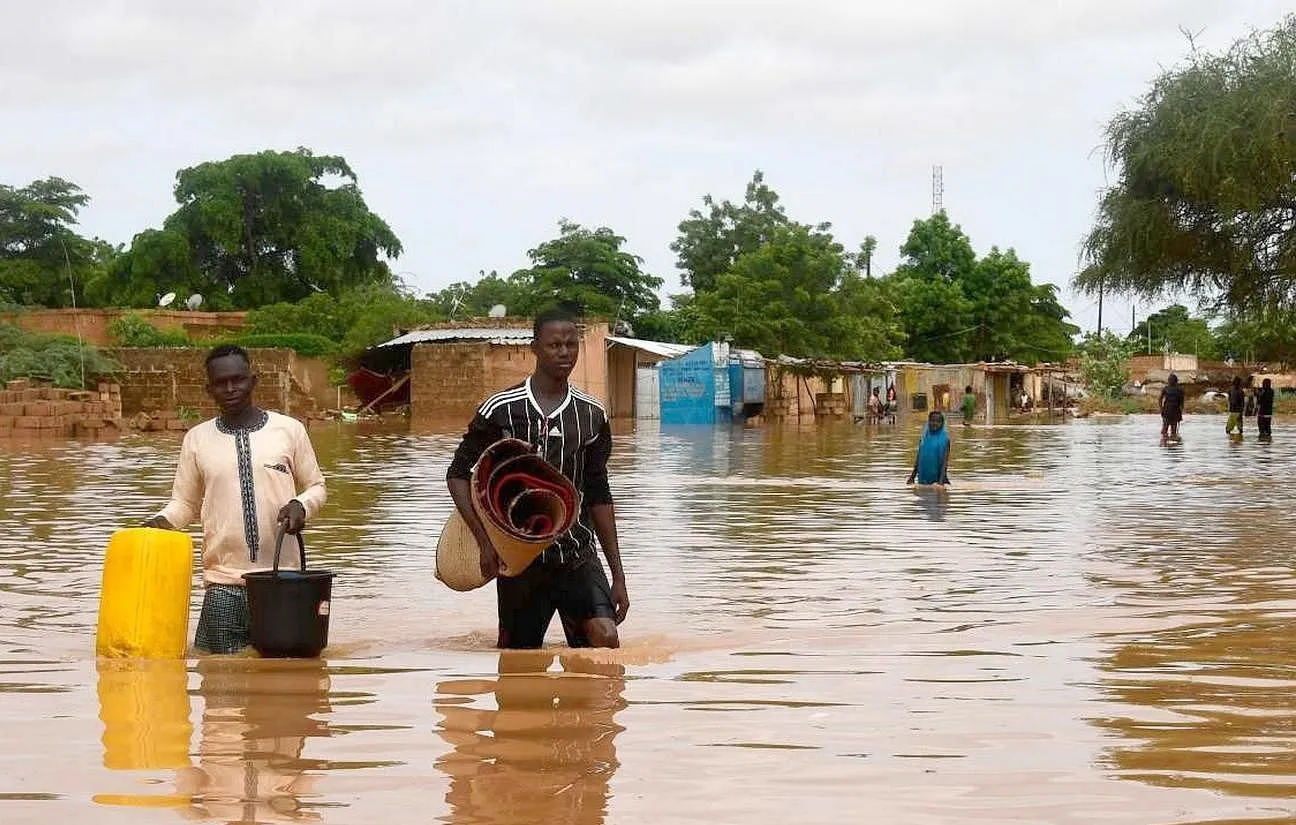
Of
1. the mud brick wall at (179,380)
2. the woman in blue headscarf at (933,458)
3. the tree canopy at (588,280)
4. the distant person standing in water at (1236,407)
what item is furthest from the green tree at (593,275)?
the woman in blue headscarf at (933,458)

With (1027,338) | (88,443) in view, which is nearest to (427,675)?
(88,443)

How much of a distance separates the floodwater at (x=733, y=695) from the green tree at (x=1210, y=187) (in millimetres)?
12137

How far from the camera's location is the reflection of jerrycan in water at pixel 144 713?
4.67 m

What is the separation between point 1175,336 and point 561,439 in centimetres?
10379

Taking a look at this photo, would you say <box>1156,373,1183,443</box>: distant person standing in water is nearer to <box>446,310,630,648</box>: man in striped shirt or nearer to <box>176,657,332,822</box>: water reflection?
<box>446,310,630,648</box>: man in striped shirt

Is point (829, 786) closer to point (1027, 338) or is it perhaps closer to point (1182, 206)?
point (1182, 206)

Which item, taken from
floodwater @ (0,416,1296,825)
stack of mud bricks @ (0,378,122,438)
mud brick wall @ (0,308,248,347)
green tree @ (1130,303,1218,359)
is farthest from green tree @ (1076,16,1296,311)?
green tree @ (1130,303,1218,359)

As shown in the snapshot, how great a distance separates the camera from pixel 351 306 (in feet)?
190

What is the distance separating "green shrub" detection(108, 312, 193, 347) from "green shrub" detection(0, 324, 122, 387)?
6964 mm

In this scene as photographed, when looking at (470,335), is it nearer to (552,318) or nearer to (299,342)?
(299,342)

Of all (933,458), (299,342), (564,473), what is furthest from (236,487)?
(299,342)

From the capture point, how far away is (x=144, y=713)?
17.5ft

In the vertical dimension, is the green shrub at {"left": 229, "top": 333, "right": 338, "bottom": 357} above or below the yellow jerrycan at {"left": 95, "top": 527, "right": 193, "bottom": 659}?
above

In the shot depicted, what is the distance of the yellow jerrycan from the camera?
20.4 feet
